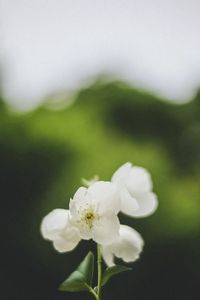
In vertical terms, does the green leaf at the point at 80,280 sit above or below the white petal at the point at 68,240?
below

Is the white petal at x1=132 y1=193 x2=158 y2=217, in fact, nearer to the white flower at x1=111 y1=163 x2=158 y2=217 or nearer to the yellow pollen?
the white flower at x1=111 y1=163 x2=158 y2=217

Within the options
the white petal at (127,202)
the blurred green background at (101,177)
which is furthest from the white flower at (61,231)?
the blurred green background at (101,177)

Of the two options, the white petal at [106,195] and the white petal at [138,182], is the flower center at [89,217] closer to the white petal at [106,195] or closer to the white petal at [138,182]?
the white petal at [106,195]

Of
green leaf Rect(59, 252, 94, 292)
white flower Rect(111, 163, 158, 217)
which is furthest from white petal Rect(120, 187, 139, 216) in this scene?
green leaf Rect(59, 252, 94, 292)

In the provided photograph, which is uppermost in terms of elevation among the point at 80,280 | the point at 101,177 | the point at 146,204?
the point at 101,177

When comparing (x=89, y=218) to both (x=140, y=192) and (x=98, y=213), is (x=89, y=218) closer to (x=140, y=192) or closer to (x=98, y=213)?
(x=98, y=213)

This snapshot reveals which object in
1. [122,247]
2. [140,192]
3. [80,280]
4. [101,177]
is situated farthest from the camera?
[101,177]

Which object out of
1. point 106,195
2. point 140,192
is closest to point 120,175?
point 106,195
